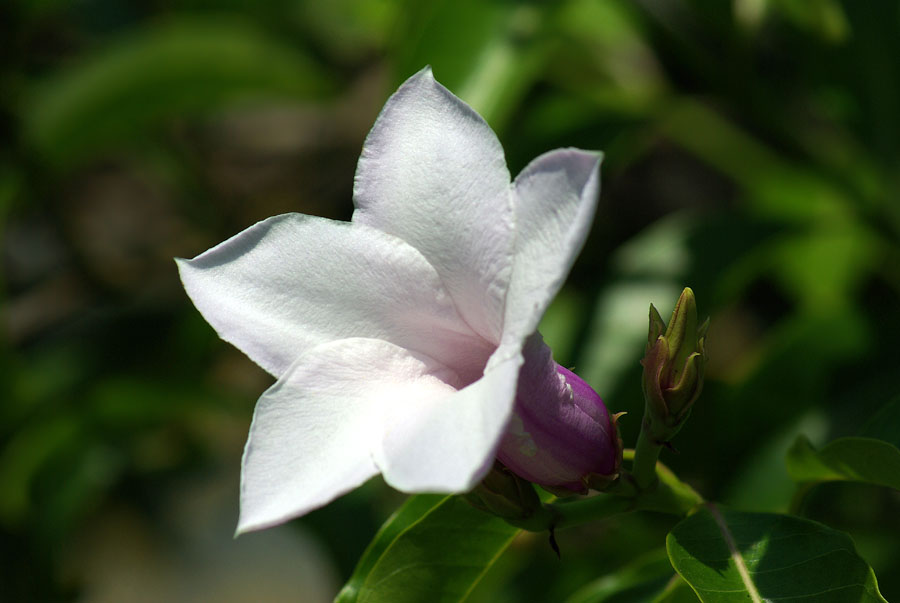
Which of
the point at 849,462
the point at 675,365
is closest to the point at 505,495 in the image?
the point at 675,365

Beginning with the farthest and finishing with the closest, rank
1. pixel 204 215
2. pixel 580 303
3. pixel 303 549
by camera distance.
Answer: pixel 303 549 < pixel 204 215 < pixel 580 303

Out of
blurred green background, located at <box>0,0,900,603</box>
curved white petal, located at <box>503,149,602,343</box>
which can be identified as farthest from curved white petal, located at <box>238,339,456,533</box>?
blurred green background, located at <box>0,0,900,603</box>

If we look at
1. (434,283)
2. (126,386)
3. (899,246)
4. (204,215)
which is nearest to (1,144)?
(204,215)

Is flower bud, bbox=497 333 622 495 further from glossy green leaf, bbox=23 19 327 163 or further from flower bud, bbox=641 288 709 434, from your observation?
glossy green leaf, bbox=23 19 327 163

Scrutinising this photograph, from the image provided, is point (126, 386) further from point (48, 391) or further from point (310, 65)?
point (310, 65)

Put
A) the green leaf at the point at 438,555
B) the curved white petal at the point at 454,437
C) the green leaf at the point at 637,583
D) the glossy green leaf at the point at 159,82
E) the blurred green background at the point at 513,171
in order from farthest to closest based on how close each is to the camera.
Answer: the glossy green leaf at the point at 159,82 < the blurred green background at the point at 513,171 < the green leaf at the point at 637,583 < the green leaf at the point at 438,555 < the curved white petal at the point at 454,437

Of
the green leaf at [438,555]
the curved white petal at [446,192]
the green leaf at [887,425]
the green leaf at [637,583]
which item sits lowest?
the green leaf at [637,583]

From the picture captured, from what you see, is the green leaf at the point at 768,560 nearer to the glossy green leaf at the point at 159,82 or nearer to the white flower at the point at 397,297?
the white flower at the point at 397,297

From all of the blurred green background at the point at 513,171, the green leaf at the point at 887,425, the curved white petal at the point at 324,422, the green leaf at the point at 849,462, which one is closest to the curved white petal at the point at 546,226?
the curved white petal at the point at 324,422

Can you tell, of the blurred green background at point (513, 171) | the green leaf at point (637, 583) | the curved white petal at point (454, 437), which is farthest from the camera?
the blurred green background at point (513, 171)
